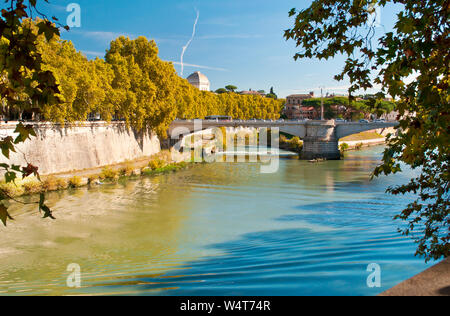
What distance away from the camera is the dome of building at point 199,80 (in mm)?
116375

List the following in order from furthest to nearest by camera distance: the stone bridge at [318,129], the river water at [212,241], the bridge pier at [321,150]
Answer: the stone bridge at [318,129] → the bridge pier at [321,150] → the river water at [212,241]

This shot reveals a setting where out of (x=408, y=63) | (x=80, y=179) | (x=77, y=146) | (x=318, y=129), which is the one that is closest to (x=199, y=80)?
(x=318, y=129)

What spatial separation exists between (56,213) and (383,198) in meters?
12.6

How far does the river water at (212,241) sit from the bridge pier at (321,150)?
12927 mm

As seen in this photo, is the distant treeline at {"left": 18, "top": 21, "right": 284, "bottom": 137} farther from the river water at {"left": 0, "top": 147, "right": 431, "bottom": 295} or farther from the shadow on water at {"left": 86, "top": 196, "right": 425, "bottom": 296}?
the shadow on water at {"left": 86, "top": 196, "right": 425, "bottom": 296}

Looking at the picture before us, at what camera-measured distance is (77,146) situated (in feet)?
76.7

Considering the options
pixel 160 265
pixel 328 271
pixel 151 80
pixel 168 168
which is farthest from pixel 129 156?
pixel 328 271

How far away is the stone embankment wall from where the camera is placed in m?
20.1

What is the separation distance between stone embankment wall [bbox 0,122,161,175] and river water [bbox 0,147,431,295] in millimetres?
3591

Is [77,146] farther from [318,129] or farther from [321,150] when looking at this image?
[318,129]

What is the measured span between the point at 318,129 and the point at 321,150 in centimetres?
211

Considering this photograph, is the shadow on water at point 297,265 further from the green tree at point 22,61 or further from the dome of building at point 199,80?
the dome of building at point 199,80

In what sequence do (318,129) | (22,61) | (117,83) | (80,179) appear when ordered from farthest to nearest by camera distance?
(318,129)
(117,83)
(80,179)
(22,61)

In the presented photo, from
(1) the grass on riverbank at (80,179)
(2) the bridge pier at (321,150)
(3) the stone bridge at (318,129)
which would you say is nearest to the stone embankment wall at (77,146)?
(1) the grass on riverbank at (80,179)
